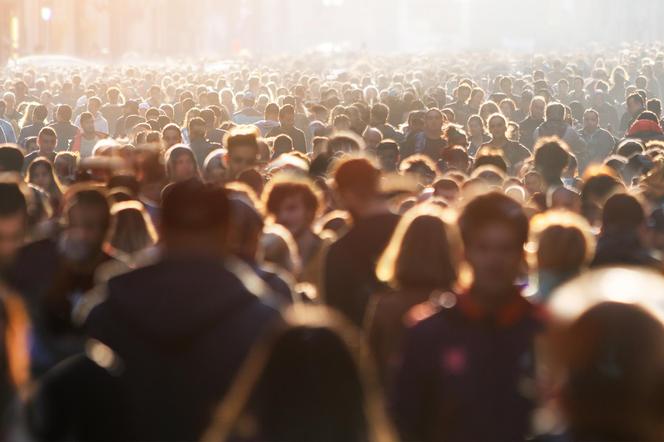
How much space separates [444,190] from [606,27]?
13433cm

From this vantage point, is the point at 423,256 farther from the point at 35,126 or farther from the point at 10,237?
the point at 35,126

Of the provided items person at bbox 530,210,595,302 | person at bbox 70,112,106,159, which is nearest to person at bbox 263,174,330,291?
person at bbox 530,210,595,302

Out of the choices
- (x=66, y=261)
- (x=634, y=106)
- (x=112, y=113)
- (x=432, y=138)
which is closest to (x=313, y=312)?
(x=66, y=261)

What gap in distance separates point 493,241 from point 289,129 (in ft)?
41.2

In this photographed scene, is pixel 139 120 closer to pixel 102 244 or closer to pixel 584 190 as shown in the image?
pixel 584 190

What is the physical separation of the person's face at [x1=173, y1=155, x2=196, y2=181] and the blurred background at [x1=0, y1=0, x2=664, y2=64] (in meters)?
58.9

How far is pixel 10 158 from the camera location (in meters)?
12.4

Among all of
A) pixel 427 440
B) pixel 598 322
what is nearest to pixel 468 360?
pixel 427 440

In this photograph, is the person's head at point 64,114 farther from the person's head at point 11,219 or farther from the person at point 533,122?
the person's head at point 11,219

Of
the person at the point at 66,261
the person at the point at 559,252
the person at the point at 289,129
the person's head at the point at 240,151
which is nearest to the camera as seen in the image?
the person at the point at 66,261

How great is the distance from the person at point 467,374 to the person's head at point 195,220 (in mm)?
663

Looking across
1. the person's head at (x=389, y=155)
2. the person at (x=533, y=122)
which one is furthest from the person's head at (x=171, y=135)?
the person at (x=533, y=122)

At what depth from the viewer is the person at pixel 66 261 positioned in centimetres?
623

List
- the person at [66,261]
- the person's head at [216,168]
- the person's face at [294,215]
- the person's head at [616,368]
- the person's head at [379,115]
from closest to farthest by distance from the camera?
the person's head at [616,368], the person at [66,261], the person's face at [294,215], the person's head at [216,168], the person's head at [379,115]
